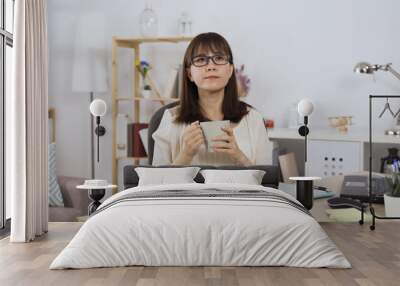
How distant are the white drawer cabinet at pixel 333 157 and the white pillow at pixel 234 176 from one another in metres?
0.93

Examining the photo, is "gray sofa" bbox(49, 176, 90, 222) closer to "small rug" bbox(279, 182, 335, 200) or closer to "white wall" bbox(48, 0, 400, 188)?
"white wall" bbox(48, 0, 400, 188)

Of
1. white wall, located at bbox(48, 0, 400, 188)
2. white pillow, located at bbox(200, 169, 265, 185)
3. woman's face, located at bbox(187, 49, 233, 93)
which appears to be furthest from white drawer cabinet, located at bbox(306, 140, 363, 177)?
woman's face, located at bbox(187, 49, 233, 93)

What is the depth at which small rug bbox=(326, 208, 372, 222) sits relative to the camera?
6.08 meters

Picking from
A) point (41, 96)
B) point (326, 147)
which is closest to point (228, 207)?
point (41, 96)

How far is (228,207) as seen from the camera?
4.30 metres

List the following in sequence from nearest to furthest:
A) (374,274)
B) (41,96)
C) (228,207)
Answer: (374,274) → (228,207) → (41,96)

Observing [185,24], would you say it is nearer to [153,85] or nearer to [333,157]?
[153,85]

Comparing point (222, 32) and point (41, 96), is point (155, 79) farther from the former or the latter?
point (41, 96)

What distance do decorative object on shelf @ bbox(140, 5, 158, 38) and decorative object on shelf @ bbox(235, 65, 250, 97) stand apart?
893mm

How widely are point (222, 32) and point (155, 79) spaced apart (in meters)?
0.82

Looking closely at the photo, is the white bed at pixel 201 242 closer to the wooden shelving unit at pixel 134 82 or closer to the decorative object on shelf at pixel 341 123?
the decorative object on shelf at pixel 341 123

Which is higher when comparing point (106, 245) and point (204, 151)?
point (204, 151)

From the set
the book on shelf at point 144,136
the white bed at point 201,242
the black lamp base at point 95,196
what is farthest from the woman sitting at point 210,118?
the white bed at point 201,242

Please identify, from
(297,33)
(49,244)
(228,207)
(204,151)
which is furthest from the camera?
(297,33)
